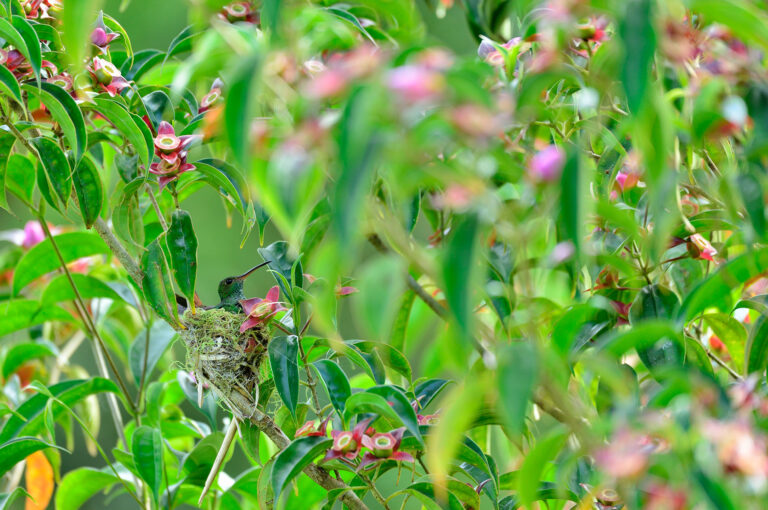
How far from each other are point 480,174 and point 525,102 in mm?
101

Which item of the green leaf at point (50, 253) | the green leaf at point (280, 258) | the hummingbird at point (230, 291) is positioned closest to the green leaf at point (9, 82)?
the green leaf at point (280, 258)

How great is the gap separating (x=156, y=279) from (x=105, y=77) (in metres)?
0.30

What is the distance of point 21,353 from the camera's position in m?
1.64

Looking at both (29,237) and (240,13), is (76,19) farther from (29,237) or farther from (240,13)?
(29,237)

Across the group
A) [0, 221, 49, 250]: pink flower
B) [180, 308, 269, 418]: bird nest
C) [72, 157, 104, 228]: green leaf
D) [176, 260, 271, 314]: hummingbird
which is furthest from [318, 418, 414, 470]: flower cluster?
[0, 221, 49, 250]: pink flower

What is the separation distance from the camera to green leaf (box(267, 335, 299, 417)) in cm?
104

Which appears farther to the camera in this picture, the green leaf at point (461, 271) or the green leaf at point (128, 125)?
the green leaf at point (128, 125)

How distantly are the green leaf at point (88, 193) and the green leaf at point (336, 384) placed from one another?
1.29 ft

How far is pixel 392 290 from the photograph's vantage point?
0.50 metres

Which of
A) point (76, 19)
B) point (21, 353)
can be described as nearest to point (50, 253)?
point (21, 353)

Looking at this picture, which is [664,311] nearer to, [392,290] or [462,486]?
[462,486]

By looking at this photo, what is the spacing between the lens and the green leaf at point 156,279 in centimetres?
112

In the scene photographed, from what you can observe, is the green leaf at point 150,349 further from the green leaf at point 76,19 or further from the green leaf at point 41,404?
the green leaf at point 76,19

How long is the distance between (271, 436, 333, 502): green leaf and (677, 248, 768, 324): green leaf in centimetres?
42
